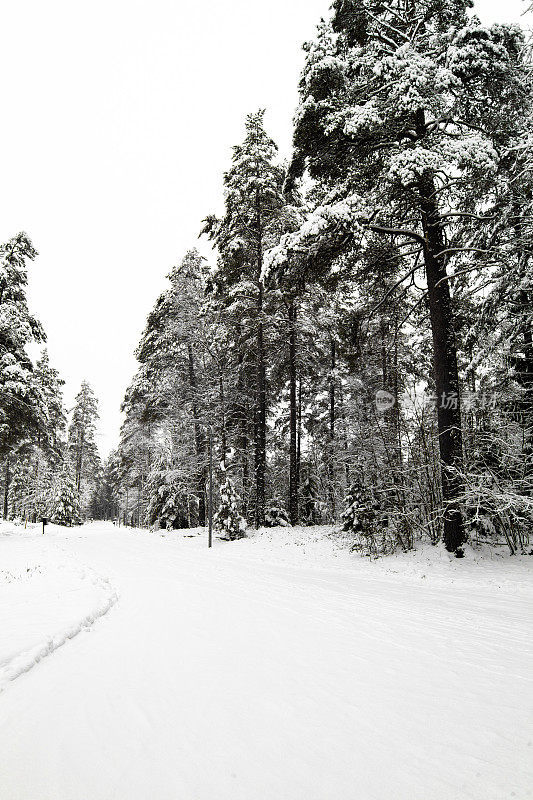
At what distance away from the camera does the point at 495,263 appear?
8312 millimetres

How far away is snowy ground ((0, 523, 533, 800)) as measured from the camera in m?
2.12

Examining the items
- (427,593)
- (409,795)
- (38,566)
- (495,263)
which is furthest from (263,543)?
→ (409,795)

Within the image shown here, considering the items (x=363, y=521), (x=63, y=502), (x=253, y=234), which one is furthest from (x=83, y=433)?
(x=363, y=521)

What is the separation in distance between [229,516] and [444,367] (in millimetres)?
10547

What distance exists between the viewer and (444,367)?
914 cm

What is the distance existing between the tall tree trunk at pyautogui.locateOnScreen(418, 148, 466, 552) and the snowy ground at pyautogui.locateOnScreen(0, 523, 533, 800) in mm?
2067

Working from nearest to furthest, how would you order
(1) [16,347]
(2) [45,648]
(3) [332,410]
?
1. (2) [45,648]
2. (1) [16,347]
3. (3) [332,410]

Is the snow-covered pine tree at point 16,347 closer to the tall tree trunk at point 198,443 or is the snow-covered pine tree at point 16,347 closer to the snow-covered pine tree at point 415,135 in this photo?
the tall tree trunk at point 198,443

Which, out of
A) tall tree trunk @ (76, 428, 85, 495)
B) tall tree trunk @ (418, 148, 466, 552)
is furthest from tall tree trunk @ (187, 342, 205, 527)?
tall tree trunk @ (76, 428, 85, 495)

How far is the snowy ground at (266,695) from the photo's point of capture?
2.12m

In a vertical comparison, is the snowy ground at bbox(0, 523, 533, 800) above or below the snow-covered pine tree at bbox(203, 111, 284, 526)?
below

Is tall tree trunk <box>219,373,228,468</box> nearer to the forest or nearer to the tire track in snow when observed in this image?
the forest

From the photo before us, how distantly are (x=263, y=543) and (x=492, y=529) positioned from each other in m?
7.55

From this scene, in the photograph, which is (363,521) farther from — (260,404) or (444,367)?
(260,404)
